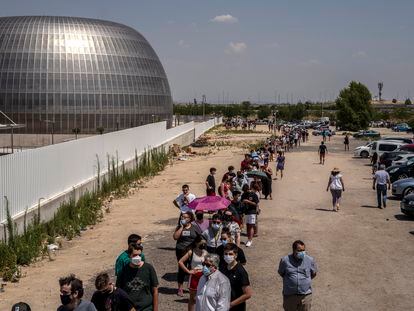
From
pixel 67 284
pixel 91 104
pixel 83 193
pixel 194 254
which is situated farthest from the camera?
pixel 91 104

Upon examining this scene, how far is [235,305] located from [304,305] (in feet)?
5.12

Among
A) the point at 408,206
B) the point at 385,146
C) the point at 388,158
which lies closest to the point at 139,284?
the point at 408,206

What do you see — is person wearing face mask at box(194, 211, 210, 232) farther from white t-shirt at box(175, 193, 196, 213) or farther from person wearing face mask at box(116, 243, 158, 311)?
person wearing face mask at box(116, 243, 158, 311)

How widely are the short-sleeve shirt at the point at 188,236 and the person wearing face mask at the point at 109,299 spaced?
3.92 m

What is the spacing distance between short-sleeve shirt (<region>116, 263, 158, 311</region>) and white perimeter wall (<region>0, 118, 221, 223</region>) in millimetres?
9885

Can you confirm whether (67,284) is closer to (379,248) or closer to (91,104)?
(379,248)

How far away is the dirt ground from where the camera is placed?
40.2 feet

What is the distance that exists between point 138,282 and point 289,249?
8.71 m

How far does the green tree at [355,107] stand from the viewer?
332 feet

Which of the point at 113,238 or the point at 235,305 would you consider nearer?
the point at 235,305

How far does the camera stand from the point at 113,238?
1855cm

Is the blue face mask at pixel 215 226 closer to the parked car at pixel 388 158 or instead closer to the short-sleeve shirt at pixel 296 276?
the short-sleeve shirt at pixel 296 276

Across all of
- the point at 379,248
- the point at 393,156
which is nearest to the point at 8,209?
the point at 379,248

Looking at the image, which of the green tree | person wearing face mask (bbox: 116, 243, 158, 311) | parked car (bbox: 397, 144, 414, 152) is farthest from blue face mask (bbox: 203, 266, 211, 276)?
the green tree
